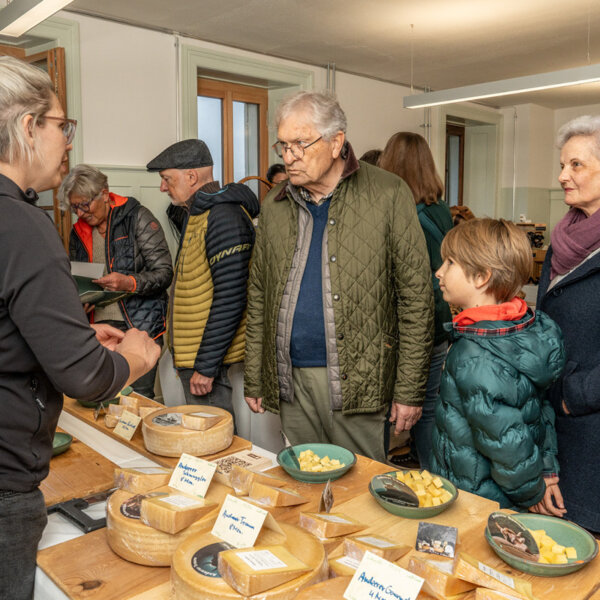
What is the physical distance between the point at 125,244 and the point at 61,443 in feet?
5.49

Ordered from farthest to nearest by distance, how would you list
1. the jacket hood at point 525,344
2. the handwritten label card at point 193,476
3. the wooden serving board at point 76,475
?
1. the jacket hood at point 525,344
2. the wooden serving board at point 76,475
3. the handwritten label card at point 193,476

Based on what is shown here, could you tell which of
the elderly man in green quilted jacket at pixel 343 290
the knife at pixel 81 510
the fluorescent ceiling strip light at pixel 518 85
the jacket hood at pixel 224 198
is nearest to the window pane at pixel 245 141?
the fluorescent ceiling strip light at pixel 518 85

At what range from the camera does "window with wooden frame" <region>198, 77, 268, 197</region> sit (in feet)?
17.3

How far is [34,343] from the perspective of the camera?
96 cm

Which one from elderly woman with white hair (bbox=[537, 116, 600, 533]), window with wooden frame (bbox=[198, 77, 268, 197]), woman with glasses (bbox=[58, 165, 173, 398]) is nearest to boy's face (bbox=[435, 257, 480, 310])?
elderly woman with white hair (bbox=[537, 116, 600, 533])

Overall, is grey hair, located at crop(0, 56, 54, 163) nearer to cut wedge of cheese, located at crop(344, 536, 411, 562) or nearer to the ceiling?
cut wedge of cheese, located at crop(344, 536, 411, 562)

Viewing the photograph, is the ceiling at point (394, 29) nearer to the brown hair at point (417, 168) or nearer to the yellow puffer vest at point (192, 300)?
the brown hair at point (417, 168)

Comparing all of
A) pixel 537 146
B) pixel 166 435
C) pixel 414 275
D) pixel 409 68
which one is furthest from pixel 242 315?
pixel 537 146

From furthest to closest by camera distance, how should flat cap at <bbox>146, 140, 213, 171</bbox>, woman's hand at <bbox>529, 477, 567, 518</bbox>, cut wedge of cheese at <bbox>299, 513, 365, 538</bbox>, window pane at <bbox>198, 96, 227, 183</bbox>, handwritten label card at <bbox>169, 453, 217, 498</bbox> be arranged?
1. window pane at <bbox>198, 96, 227, 183</bbox>
2. flat cap at <bbox>146, 140, 213, 171</bbox>
3. woman's hand at <bbox>529, 477, 567, 518</bbox>
4. handwritten label card at <bbox>169, 453, 217, 498</bbox>
5. cut wedge of cheese at <bbox>299, 513, 365, 538</bbox>

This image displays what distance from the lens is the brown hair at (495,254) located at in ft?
5.39

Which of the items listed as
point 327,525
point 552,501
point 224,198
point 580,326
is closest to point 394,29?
point 224,198

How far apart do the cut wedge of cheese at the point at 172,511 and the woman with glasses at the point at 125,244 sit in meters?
2.01

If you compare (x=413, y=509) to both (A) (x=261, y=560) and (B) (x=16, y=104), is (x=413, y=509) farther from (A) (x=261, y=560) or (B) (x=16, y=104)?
(B) (x=16, y=104)

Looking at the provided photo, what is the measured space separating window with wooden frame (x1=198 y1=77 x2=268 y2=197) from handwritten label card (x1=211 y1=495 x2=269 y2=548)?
4.52 metres
